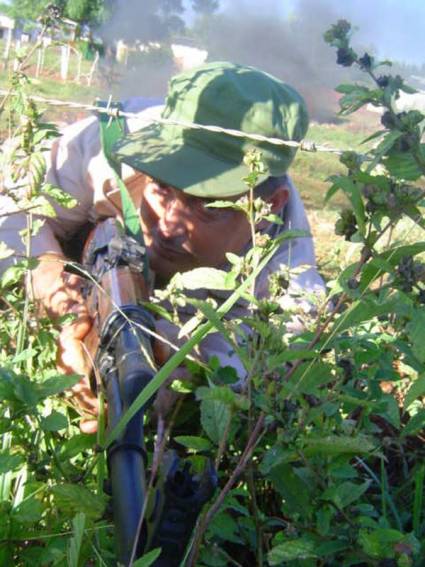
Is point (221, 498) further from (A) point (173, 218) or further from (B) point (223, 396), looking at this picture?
(A) point (173, 218)

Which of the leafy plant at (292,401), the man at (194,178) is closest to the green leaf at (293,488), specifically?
the leafy plant at (292,401)

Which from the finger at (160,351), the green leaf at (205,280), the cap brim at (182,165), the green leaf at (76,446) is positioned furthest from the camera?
the cap brim at (182,165)

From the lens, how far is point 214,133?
69.6 inches

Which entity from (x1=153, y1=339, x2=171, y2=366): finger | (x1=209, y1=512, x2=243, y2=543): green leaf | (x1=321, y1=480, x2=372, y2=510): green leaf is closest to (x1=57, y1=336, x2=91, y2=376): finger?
(x1=153, y1=339, x2=171, y2=366): finger

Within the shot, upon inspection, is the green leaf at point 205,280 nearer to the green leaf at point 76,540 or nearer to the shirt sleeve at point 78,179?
the green leaf at point 76,540

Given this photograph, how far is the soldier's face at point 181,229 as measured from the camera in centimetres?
172

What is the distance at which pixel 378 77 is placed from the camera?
70cm

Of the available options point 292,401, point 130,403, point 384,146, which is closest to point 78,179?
point 130,403

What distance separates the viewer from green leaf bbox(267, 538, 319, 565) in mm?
731

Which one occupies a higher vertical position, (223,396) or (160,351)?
(223,396)

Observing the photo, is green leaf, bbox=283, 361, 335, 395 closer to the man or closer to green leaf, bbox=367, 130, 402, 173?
green leaf, bbox=367, 130, 402, 173

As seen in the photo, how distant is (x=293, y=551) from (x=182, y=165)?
1.10 meters

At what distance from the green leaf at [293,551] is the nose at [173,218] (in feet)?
3.41

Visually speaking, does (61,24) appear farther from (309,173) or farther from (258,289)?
(309,173)
